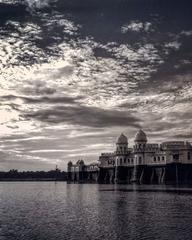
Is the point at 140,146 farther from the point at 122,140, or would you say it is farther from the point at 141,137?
the point at 122,140

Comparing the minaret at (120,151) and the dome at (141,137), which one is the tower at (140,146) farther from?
the minaret at (120,151)

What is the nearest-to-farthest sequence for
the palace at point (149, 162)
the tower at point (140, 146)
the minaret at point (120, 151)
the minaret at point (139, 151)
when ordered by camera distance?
the palace at point (149, 162) < the minaret at point (139, 151) < the tower at point (140, 146) < the minaret at point (120, 151)

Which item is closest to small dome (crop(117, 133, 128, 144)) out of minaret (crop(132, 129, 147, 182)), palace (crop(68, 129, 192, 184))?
palace (crop(68, 129, 192, 184))

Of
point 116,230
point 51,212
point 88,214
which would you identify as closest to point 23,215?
point 51,212

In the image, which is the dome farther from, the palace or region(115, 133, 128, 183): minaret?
region(115, 133, 128, 183): minaret

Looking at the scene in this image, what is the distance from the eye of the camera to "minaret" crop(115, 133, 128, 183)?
543 ft

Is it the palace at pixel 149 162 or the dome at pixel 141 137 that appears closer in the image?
the palace at pixel 149 162

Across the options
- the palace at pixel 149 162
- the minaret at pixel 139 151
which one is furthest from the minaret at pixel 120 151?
the minaret at pixel 139 151

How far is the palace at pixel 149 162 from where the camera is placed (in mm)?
141125

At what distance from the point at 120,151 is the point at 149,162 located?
62.5ft

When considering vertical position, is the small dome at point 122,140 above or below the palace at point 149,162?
above

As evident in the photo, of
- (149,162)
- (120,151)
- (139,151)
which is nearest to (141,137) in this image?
(139,151)

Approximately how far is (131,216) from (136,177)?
10755cm

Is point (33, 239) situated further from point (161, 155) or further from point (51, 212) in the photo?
point (161, 155)
